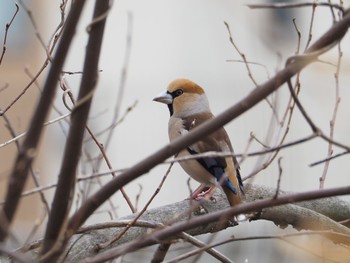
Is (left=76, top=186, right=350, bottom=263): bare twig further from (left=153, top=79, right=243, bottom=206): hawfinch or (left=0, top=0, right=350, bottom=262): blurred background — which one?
(left=0, top=0, right=350, bottom=262): blurred background

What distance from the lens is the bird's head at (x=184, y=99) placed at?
504 centimetres

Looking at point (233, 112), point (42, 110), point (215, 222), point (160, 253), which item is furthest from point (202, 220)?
point (160, 253)

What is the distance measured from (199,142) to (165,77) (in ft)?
14.4

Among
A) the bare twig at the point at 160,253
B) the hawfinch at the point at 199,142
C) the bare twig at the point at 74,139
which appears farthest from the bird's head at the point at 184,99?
the bare twig at the point at 74,139

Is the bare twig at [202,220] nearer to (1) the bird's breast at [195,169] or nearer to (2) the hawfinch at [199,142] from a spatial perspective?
(2) the hawfinch at [199,142]

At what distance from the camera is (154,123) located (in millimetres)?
8641

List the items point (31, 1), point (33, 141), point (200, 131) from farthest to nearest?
point (31, 1)
point (200, 131)
point (33, 141)

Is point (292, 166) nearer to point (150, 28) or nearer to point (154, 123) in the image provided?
point (154, 123)

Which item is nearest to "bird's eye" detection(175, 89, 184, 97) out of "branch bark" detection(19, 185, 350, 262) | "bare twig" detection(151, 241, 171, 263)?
"branch bark" detection(19, 185, 350, 262)

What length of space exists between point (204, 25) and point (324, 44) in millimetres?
7106

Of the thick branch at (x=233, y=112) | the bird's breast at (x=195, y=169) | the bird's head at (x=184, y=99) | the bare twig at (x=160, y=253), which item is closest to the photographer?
the thick branch at (x=233, y=112)

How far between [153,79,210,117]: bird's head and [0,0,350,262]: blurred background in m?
3.01

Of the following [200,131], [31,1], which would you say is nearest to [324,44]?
[200,131]

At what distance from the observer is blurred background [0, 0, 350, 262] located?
330 inches
